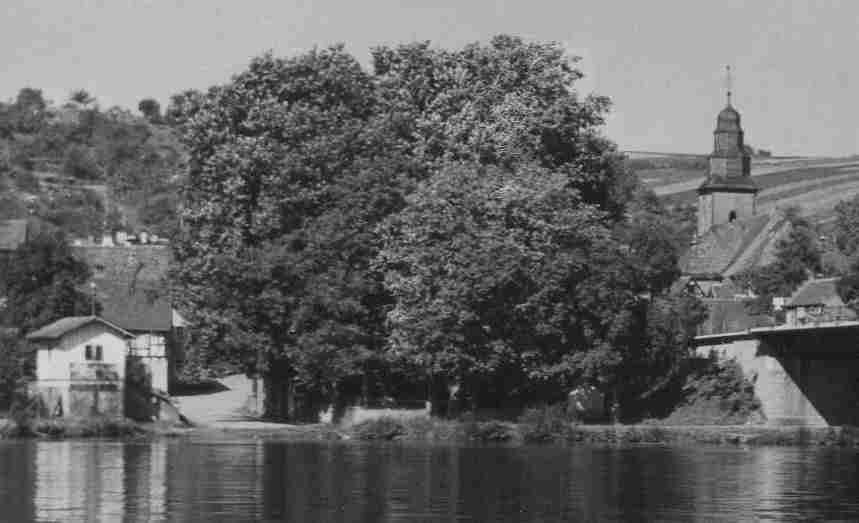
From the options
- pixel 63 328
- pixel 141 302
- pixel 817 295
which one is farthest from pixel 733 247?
pixel 63 328

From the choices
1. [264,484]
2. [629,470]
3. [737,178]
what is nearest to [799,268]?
[737,178]

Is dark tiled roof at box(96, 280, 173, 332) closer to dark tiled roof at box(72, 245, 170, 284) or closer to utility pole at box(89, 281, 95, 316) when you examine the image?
utility pole at box(89, 281, 95, 316)

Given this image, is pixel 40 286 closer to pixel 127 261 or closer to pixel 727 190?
pixel 127 261

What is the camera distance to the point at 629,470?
73.3m

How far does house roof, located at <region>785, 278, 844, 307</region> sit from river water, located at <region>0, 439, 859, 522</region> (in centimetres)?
2728

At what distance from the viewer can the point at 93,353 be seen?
10900cm

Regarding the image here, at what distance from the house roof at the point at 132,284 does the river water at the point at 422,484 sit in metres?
31.3

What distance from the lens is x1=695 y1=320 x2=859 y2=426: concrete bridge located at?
10069 centimetres

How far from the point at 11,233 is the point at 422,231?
59348 millimetres

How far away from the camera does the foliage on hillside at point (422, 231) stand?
9525cm

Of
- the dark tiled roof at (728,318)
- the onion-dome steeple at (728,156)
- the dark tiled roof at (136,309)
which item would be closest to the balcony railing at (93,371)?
the dark tiled roof at (136,309)

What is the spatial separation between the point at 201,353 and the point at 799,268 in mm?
46262

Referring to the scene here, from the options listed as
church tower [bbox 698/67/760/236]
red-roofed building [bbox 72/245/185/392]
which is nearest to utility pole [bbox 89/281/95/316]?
red-roofed building [bbox 72/245/185/392]

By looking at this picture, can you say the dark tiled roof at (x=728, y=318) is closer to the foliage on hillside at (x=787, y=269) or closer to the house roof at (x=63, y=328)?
the foliage on hillside at (x=787, y=269)
